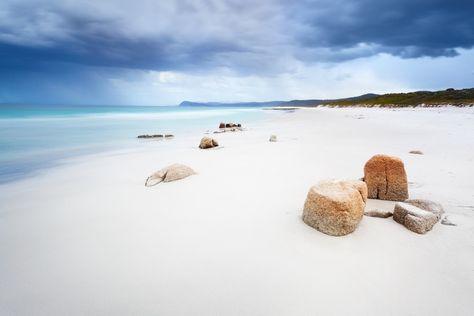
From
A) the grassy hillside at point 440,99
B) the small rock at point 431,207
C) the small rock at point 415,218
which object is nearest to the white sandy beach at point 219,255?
the small rock at point 415,218

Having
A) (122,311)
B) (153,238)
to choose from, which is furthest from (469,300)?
(153,238)

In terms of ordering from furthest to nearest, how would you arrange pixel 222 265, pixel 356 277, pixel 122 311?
pixel 222 265 < pixel 356 277 < pixel 122 311

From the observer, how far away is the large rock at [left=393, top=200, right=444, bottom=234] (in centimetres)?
381

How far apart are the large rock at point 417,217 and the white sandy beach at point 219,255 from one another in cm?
10

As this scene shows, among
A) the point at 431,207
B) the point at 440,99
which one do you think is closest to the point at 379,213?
the point at 431,207

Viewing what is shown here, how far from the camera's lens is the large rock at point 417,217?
3811 millimetres

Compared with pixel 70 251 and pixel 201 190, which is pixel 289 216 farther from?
pixel 70 251

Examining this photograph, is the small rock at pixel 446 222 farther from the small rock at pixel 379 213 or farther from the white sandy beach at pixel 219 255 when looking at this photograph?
the small rock at pixel 379 213

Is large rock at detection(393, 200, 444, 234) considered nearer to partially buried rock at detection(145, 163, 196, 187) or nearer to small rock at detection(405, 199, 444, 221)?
small rock at detection(405, 199, 444, 221)

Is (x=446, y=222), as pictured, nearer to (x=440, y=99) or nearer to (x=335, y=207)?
(x=335, y=207)

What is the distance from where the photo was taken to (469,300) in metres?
2.68

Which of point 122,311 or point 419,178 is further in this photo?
point 419,178

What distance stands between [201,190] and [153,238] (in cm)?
203

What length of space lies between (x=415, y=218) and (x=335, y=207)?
3.83ft
